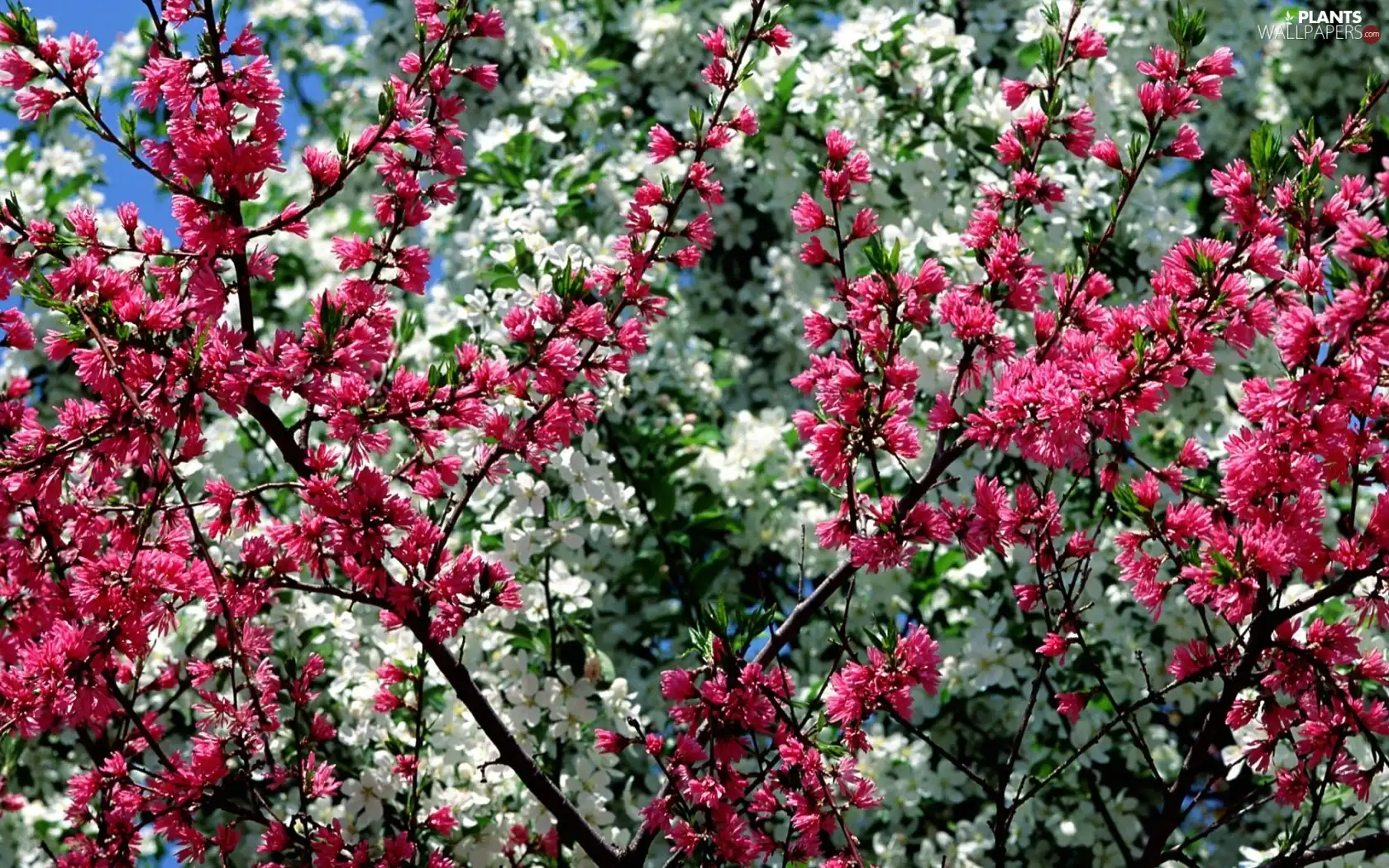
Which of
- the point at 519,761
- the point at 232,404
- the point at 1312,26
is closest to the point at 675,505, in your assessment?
the point at 519,761

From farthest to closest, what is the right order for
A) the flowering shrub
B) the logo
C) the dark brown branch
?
the logo
the dark brown branch
the flowering shrub

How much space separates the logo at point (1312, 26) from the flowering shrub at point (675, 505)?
187 centimetres

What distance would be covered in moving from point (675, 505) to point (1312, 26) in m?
3.51

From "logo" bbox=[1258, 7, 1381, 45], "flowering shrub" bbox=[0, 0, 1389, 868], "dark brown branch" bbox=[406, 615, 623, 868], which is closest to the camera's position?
"flowering shrub" bbox=[0, 0, 1389, 868]

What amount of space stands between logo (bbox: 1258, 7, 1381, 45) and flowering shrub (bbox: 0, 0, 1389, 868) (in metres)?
1.87

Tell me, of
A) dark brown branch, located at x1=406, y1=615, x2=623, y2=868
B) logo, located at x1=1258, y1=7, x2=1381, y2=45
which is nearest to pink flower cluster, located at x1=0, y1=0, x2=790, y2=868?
dark brown branch, located at x1=406, y1=615, x2=623, y2=868

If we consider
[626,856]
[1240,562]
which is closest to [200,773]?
[626,856]

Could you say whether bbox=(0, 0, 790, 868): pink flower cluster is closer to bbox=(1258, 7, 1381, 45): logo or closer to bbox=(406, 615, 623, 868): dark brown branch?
bbox=(406, 615, 623, 868): dark brown branch

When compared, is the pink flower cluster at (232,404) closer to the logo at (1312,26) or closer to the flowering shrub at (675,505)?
the flowering shrub at (675,505)

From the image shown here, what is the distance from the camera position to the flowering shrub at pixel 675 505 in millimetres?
2146

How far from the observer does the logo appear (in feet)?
17.6

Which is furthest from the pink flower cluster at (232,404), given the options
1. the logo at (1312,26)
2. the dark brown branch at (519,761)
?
the logo at (1312,26)

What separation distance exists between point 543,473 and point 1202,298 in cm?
187

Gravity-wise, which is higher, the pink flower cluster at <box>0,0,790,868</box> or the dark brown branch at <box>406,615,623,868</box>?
the pink flower cluster at <box>0,0,790,868</box>
